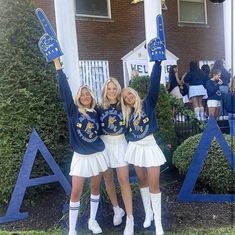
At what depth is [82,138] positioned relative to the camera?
4.69 meters

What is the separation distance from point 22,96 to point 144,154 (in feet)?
6.39

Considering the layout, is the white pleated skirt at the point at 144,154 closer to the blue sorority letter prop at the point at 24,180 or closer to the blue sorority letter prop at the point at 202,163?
the blue sorority letter prop at the point at 202,163

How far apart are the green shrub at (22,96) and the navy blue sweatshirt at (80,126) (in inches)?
49.1

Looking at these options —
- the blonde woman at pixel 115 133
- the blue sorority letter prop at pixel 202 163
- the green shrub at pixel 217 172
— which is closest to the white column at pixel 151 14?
the green shrub at pixel 217 172

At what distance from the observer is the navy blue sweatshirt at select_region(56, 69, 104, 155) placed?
466 cm

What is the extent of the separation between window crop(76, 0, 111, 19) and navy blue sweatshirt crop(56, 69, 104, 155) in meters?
10.3

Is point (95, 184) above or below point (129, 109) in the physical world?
below

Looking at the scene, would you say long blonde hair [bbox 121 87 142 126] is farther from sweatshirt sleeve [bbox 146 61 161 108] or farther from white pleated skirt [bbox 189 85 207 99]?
white pleated skirt [bbox 189 85 207 99]

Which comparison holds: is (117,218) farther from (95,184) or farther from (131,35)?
(131,35)

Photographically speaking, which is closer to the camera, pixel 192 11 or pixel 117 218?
pixel 117 218

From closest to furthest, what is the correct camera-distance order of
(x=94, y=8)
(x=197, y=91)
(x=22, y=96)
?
(x=22, y=96), (x=197, y=91), (x=94, y=8)

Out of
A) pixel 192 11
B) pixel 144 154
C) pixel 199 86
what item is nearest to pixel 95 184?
pixel 144 154

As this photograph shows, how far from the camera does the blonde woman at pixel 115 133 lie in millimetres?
4723

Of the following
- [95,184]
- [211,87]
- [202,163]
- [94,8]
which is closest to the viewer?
[95,184]
